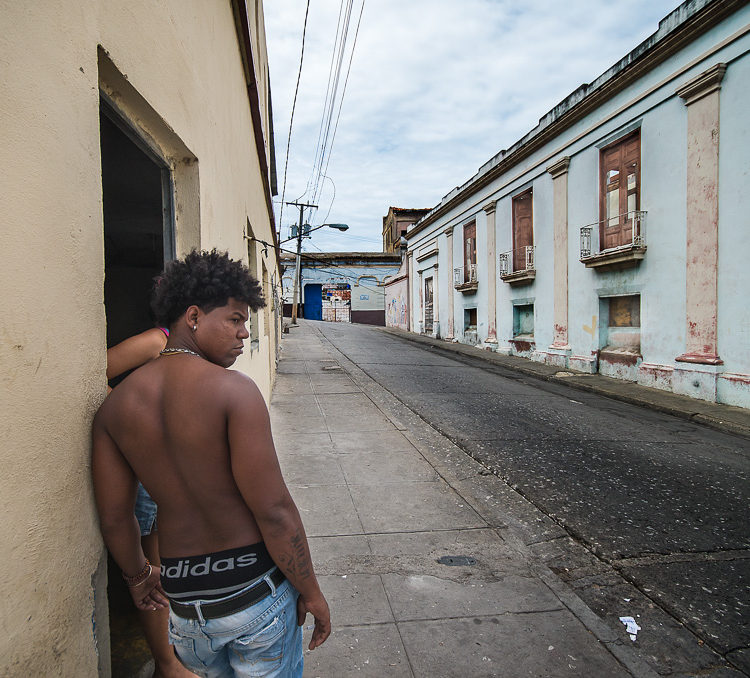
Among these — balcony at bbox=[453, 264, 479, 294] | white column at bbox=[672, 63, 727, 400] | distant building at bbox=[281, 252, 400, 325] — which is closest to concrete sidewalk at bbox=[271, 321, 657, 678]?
white column at bbox=[672, 63, 727, 400]

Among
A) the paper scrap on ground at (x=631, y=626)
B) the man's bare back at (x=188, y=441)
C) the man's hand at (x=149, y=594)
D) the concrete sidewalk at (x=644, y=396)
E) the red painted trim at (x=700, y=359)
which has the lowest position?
the paper scrap on ground at (x=631, y=626)

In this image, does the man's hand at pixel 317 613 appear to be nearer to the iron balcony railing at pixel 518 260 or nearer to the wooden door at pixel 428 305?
the iron balcony railing at pixel 518 260

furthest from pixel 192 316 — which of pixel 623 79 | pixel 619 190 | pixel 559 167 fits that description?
pixel 559 167

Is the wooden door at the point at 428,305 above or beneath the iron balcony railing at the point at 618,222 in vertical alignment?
beneath

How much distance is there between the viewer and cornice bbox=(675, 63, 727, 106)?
8.41 meters

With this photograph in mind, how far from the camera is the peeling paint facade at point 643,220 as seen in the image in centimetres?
837

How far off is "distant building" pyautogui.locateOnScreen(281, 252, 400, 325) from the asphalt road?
104ft

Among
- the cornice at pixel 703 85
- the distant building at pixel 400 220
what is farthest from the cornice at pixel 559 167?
the distant building at pixel 400 220

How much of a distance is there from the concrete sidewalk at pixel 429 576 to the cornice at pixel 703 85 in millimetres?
7738

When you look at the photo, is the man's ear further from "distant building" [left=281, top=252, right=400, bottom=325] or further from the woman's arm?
Answer: "distant building" [left=281, top=252, right=400, bottom=325]

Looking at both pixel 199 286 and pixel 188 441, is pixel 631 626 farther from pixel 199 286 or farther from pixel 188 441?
pixel 199 286

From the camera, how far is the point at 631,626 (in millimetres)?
2611

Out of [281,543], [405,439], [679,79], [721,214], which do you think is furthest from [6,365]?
[679,79]

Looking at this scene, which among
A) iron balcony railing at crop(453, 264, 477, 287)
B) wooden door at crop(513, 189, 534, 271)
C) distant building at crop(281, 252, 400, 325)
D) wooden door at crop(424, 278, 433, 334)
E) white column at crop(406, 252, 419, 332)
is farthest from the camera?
distant building at crop(281, 252, 400, 325)
